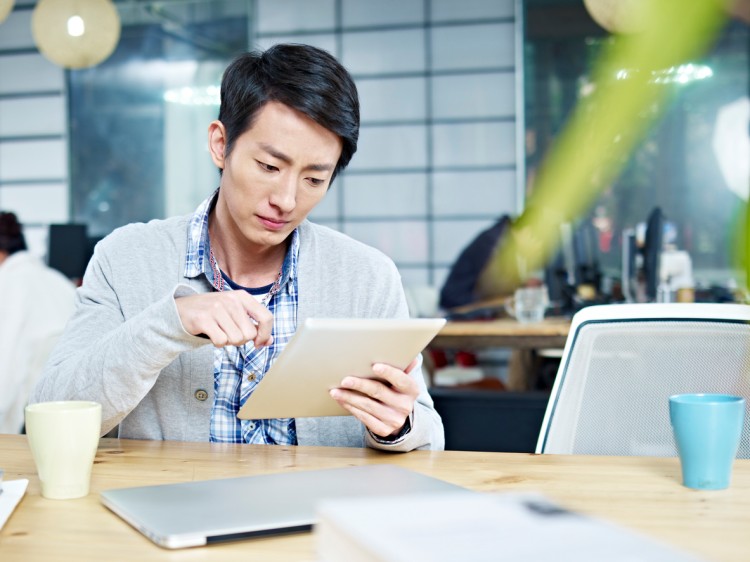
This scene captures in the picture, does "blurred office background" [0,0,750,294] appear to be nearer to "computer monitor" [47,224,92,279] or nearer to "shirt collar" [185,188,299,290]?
"computer monitor" [47,224,92,279]

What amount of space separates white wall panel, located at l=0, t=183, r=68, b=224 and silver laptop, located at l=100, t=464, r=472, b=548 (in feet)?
19.8

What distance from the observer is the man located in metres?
1.31

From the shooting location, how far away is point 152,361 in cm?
112

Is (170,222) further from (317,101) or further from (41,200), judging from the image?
(41,200)

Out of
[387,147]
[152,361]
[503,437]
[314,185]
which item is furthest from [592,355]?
[387,147]

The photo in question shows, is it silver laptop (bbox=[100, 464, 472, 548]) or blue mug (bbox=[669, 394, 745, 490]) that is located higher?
blue mug (bbox=[669, 394, 745, 490])

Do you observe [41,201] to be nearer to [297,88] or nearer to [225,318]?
[297,88]

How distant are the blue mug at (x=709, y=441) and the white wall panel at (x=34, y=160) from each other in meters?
6.24

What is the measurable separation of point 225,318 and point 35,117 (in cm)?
610

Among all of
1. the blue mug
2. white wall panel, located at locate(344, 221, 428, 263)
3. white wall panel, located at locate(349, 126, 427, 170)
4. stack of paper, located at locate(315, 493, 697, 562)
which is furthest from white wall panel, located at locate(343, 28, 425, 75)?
stack of paper, located at locate(315, 493, 697, 562)

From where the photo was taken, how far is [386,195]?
6242 mm

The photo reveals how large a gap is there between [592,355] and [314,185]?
0.51 m

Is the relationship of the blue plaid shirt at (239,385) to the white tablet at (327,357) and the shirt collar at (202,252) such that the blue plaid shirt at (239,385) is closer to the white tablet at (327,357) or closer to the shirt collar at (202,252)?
the shirt collar at (202,252)

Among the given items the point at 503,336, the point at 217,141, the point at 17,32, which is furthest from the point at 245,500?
the point at 17,32
